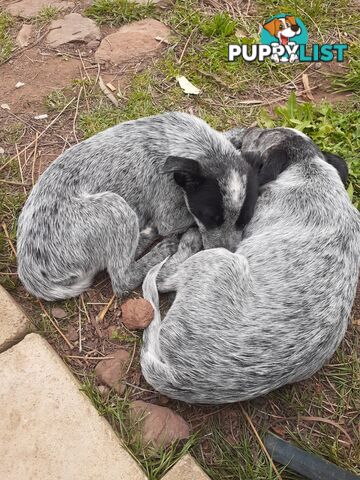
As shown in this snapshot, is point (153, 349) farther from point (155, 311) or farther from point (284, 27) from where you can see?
point (284, 27)

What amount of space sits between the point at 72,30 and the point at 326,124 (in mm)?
2952

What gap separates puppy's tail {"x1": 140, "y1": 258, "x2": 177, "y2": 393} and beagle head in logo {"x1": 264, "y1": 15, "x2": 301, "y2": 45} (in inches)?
132

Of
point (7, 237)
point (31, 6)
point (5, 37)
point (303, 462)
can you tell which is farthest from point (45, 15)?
point (303, 462)

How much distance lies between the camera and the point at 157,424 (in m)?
3.33

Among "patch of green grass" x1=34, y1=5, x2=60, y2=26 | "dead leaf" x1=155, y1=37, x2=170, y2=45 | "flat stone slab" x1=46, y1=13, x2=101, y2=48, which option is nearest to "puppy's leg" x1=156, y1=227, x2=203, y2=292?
"dead leaf" x1=155, y1=37, x2=170, y2=45

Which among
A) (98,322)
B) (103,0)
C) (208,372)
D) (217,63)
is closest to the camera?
(208,372)

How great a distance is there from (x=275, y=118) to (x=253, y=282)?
2248 mm

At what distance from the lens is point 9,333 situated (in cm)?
360

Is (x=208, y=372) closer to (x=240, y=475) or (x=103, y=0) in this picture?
(x=240, y=475)

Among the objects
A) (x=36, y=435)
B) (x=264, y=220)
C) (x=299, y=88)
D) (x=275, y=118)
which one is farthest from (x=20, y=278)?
(x=299, y=88)

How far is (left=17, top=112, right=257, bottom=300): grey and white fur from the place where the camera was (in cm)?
378

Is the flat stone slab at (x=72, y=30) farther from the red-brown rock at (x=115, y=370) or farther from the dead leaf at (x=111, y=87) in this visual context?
the red-brown rock at (x=115, y=370)

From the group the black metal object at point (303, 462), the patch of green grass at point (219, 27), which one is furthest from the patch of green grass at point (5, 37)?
the black metal object at point (303, 462)

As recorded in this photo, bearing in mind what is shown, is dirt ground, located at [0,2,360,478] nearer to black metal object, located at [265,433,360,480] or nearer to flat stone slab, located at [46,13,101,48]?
black metal object, located at [265,433,360,480]
